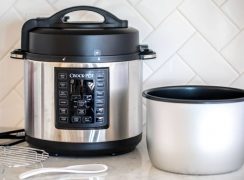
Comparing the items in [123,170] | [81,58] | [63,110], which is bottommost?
[123,170]

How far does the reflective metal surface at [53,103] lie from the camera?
1034mm

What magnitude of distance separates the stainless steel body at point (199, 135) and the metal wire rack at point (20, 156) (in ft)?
0.83

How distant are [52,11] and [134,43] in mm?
298

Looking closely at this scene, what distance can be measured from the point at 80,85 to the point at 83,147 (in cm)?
12

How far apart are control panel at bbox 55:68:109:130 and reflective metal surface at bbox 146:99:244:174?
4.7 inches

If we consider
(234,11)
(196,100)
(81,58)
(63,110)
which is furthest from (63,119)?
(234,11)

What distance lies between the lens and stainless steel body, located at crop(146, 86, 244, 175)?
0.91 m

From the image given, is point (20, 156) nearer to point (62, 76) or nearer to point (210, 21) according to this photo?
point (62, 76)

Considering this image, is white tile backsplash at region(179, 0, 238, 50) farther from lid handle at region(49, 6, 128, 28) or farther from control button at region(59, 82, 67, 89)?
control button at region(59, 82, 67, 89)

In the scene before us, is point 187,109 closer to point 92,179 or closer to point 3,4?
point 92,179

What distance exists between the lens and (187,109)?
35.9 inches

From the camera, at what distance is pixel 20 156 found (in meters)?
1.07

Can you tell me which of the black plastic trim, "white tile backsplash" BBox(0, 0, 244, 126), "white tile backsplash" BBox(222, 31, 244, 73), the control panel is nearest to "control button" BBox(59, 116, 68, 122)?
the control panel

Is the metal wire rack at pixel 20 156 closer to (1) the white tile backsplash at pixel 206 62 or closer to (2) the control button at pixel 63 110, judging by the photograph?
(2) the control button at pixel 63 110
